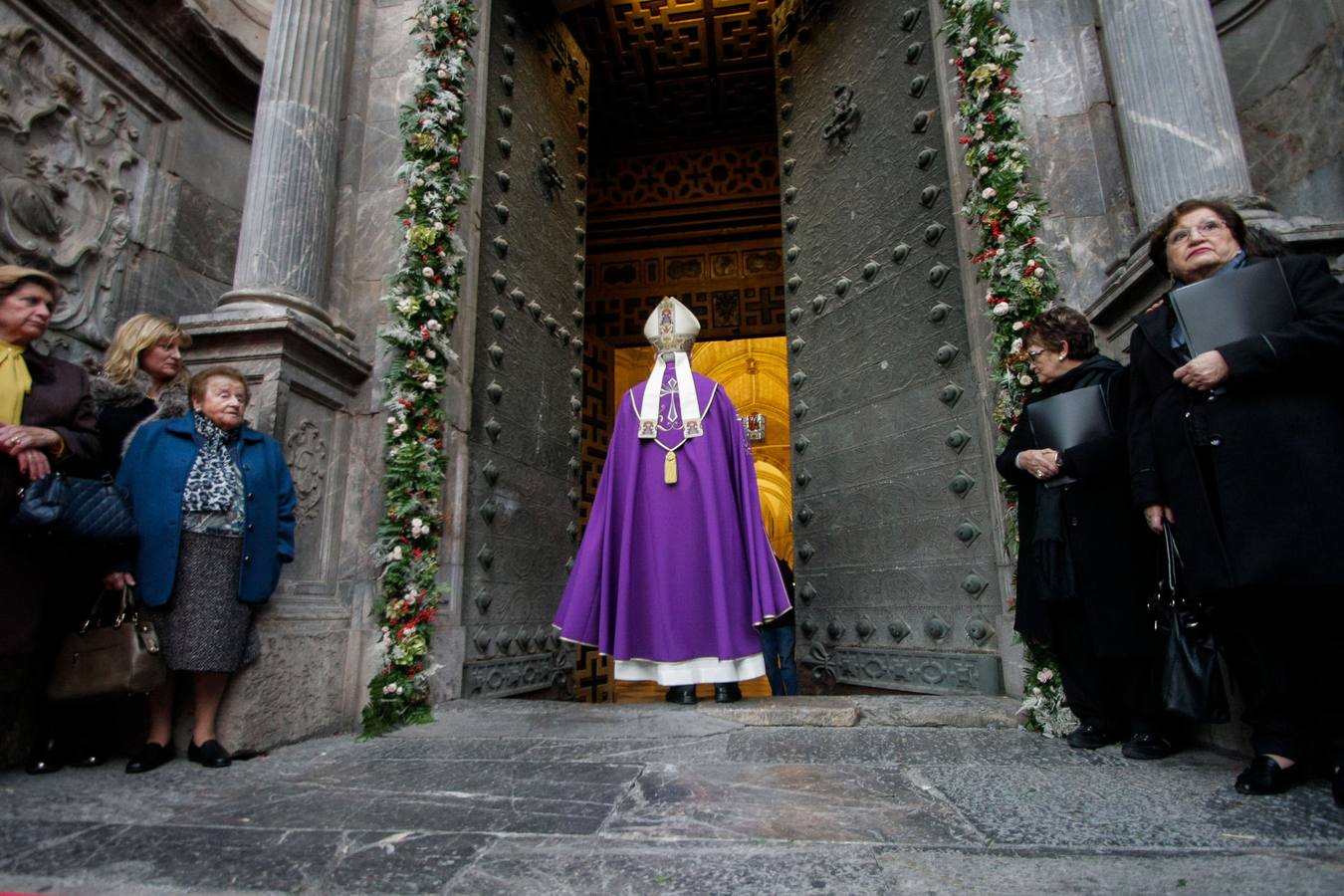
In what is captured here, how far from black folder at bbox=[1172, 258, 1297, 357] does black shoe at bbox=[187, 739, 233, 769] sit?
3.52m

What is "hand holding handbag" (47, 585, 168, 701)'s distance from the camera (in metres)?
2.42

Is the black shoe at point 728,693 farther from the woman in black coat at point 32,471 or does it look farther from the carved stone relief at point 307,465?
the woman in black coat at point 32,471

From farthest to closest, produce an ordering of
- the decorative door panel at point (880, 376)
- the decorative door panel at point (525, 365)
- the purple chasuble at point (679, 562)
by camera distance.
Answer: the decorative door panel at point (525, 365) → the decorative door panel at point (880, 376) → the purple chasuble at point (679, 562)

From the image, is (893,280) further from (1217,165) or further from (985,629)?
(985,629)

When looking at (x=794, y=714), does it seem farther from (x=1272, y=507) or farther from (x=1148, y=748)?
(x=1272, y=507)

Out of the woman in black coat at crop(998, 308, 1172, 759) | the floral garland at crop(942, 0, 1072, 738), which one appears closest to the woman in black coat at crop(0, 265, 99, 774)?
the woman in black coat at crop(998, 308, 1172, 759)

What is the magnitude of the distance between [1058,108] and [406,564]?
408 cm

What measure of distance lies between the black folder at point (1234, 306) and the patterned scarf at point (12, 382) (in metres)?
3.77

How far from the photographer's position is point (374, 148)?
4.23 meters

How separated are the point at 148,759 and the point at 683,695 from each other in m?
2.27

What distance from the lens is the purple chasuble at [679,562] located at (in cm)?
378

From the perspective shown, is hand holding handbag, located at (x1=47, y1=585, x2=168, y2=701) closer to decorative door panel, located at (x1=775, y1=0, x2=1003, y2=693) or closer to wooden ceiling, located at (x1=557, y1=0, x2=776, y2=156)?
decorative door panel, located at (x1=775, y1=0, x2=1003, y2=693)

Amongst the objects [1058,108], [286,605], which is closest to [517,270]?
[286,605]

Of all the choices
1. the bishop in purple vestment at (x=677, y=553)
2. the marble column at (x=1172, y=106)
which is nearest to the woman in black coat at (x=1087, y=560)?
the marble column at (x=1172, y=106)
